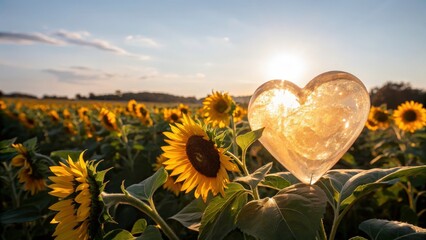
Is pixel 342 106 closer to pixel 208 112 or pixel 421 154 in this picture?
pixel 208 112

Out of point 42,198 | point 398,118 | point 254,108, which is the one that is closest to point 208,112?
point 42,198

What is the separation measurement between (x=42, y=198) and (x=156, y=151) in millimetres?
2116

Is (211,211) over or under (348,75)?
under

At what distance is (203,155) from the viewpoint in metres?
1.52

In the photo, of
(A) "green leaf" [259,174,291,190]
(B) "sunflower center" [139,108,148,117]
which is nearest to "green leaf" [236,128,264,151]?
(A) "green leaf" [259,174,291,190]

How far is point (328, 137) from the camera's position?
4.26 ft

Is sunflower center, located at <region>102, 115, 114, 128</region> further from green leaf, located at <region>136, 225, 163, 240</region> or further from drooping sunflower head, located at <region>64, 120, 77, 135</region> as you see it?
green leaf, located at <region>136, 225, 163, 240</region>

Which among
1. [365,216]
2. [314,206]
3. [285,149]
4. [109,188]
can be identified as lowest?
[365,216]

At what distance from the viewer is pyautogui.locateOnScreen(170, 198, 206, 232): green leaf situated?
1538mm

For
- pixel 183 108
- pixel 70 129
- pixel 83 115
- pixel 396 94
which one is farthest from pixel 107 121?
pixel 396 94

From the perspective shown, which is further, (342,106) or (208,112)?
(208,112)

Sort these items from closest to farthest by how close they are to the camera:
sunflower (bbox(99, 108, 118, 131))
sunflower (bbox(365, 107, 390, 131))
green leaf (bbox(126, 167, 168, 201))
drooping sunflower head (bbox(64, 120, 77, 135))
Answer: green leaf (bbox(126, 167, 168, 201)) → sunflower (bbox(99, 108, 118, 131)) → sunflower (bbox(365, 107, 390, 131)) → drooping sunflower head (bbox(64, 120, 77, 135))

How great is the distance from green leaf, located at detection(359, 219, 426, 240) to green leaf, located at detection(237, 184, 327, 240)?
31cm

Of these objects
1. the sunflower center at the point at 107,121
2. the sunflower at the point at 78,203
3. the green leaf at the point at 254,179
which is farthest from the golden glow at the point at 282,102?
the sunflower center at the point at 107,121
